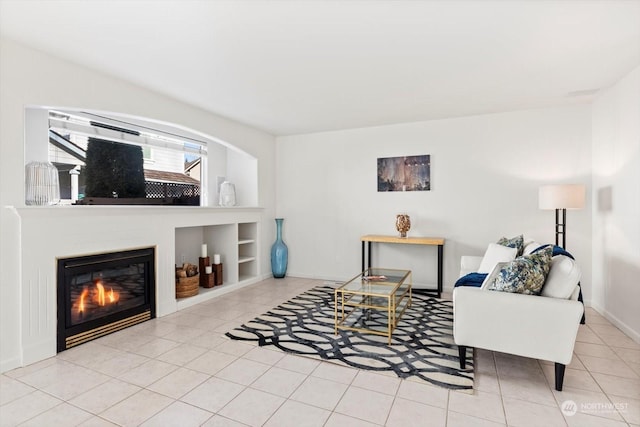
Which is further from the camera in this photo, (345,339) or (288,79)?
(288,79)

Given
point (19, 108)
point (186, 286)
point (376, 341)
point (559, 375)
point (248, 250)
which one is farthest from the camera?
point (248, 250)

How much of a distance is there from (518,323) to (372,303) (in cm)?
130

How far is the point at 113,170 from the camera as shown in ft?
12.1

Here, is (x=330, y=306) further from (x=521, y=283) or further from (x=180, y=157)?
(x=180, y=157)

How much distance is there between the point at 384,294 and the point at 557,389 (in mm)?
1341

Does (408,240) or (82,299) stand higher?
(408,240)

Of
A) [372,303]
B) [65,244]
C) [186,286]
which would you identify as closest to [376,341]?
[372,303]

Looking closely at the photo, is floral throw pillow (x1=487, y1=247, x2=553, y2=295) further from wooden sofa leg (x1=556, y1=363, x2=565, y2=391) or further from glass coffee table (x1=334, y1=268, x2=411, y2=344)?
glass coffee table (x1=334, y1=268, x2=411, y2=344)

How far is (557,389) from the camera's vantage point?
216cm

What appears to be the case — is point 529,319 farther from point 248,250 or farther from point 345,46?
point 248,250

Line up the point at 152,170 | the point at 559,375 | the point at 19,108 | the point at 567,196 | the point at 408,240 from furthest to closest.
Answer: the point at 408,240 < the point at 152,170 < the point at 567,196 < the point at 19,108 < the point at 559,375

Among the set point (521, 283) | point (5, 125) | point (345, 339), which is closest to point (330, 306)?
point (345, 339)

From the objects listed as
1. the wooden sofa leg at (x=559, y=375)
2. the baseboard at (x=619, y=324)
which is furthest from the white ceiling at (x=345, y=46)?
the baseboard at (x=619, y=324)

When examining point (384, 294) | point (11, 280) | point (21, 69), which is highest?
point (21, 69)
